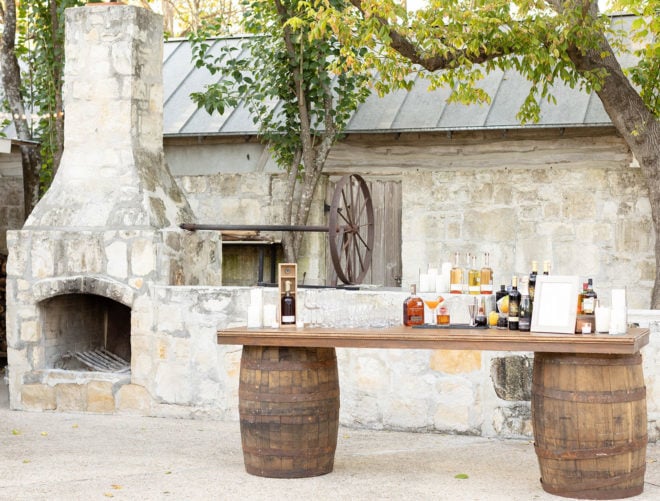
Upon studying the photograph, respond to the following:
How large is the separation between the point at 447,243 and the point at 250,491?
5626 mm

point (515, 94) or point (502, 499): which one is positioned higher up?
point (515, 94)

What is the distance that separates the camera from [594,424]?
5.41 meters

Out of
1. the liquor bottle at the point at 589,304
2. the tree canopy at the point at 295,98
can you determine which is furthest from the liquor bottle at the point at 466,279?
the tree canopy at the point at 295,98

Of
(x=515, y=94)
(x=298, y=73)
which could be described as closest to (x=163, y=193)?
(x=298, y=73)

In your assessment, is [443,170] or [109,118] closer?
[109,118]

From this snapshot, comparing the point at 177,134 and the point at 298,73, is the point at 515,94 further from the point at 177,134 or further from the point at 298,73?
the point at 177,134

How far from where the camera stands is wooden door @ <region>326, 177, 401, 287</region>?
37.4ft

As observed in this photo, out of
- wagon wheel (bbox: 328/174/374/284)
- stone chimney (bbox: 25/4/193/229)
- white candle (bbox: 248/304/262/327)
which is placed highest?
stone chimney (bbox: 25/4/193/229)

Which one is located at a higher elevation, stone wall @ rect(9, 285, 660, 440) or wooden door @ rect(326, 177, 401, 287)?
wooden door @ rect(326, 177, 401, 287)

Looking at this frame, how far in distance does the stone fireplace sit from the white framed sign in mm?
3802

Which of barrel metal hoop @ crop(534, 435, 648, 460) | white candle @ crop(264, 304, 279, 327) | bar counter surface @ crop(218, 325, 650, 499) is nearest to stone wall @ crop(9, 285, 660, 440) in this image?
white candle @ crop(264, 304, 279, 327)

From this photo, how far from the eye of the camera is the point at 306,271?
37.6 ft

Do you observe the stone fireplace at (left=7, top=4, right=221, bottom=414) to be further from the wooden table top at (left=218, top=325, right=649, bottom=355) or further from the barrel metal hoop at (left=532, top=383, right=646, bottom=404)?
the barrel metal hoop at (left=532, top=383, right=646, bottom=404)

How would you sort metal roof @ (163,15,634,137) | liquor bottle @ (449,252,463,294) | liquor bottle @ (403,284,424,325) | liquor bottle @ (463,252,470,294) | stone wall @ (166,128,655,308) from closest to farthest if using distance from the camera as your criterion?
1. liquor bottle @ (403,284,424,325)
2. liquor bottle @ (463,252,470,294)
3. liquor bottle @ (449,252,463,294)
4. stone wall @ (166,128,655,308)
5. metal roof @ (163,15,634,137)
